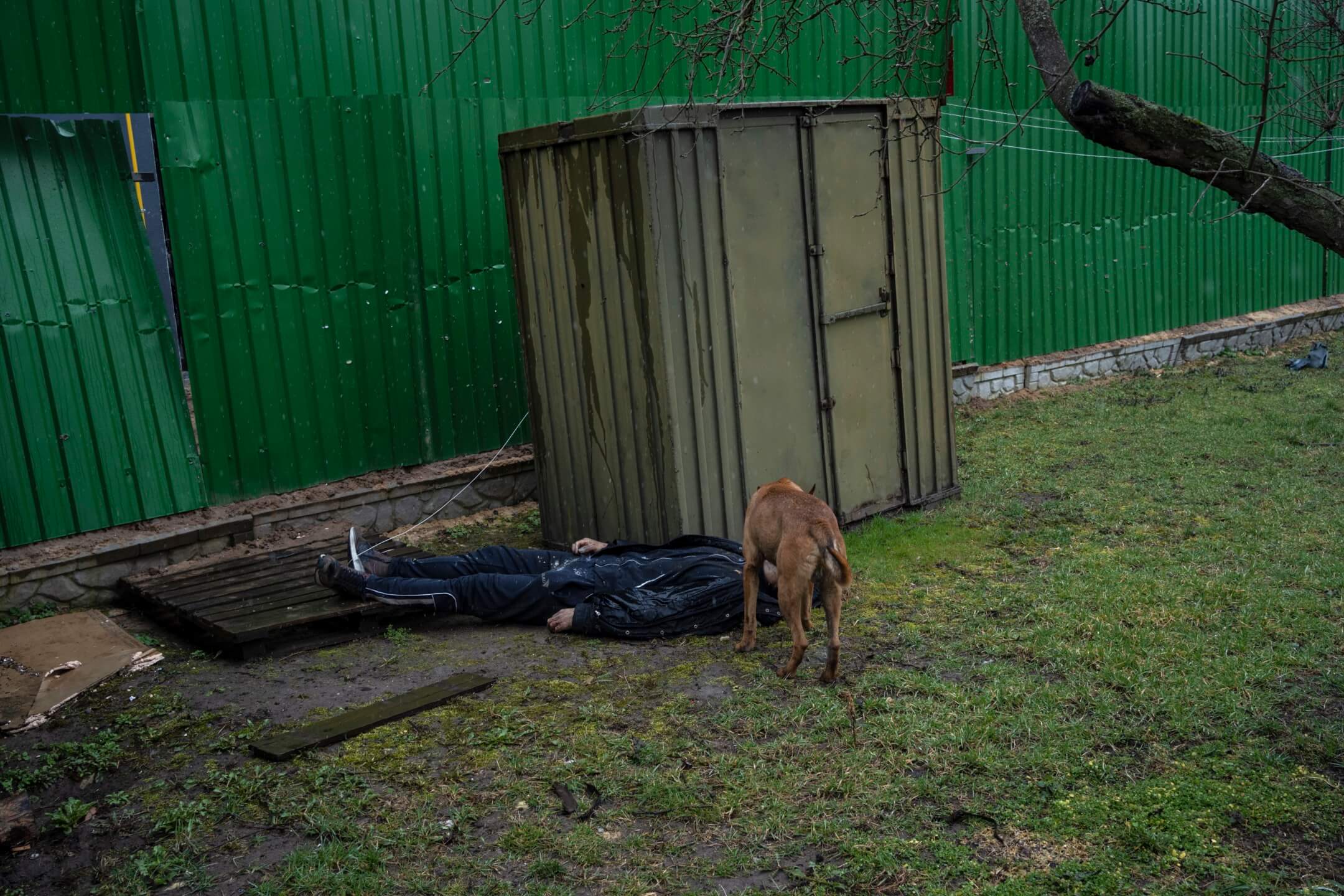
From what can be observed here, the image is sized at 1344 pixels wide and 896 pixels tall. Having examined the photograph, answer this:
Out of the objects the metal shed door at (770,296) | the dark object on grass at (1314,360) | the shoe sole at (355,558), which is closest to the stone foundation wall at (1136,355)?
the dark object on grass at (1314,360)

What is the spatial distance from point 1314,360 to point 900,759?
1181cm

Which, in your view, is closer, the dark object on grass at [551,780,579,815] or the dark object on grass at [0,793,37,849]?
the dark object on grass at [0,793,37,849]

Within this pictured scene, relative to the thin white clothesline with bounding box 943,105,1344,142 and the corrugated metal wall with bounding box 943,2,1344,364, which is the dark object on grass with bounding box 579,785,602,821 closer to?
the corrugated metal wall with bounding box 943,2,1344,364

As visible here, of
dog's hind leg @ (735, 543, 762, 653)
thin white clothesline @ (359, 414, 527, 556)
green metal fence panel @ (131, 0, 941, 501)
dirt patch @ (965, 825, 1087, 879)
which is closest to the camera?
dirt patch @ (965, 825, 1087, 879)

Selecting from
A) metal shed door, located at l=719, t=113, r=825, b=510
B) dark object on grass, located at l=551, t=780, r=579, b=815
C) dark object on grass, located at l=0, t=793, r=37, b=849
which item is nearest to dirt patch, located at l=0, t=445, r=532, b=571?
metal shed door, located at l=719, t=113, r=825, b=510

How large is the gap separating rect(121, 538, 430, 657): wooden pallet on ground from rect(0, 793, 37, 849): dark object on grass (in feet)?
5.88

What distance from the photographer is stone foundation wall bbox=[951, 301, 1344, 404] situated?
1272 centimetres

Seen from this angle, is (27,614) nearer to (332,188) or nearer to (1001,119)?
(332,188)

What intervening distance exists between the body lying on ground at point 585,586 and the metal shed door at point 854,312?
5.57 ft

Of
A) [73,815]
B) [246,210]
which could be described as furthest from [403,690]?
[246,210]

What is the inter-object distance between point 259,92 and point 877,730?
5.92 metres

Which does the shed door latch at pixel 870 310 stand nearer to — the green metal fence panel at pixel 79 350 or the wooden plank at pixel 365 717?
the wooden plank at pixel 365 717

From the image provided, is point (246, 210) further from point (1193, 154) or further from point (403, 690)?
point (1193, 154)

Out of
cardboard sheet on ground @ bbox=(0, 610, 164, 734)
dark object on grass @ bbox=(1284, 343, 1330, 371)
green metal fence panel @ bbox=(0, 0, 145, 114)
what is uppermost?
green metal fence panel @ bbox=(0, 0, 145, 114)
